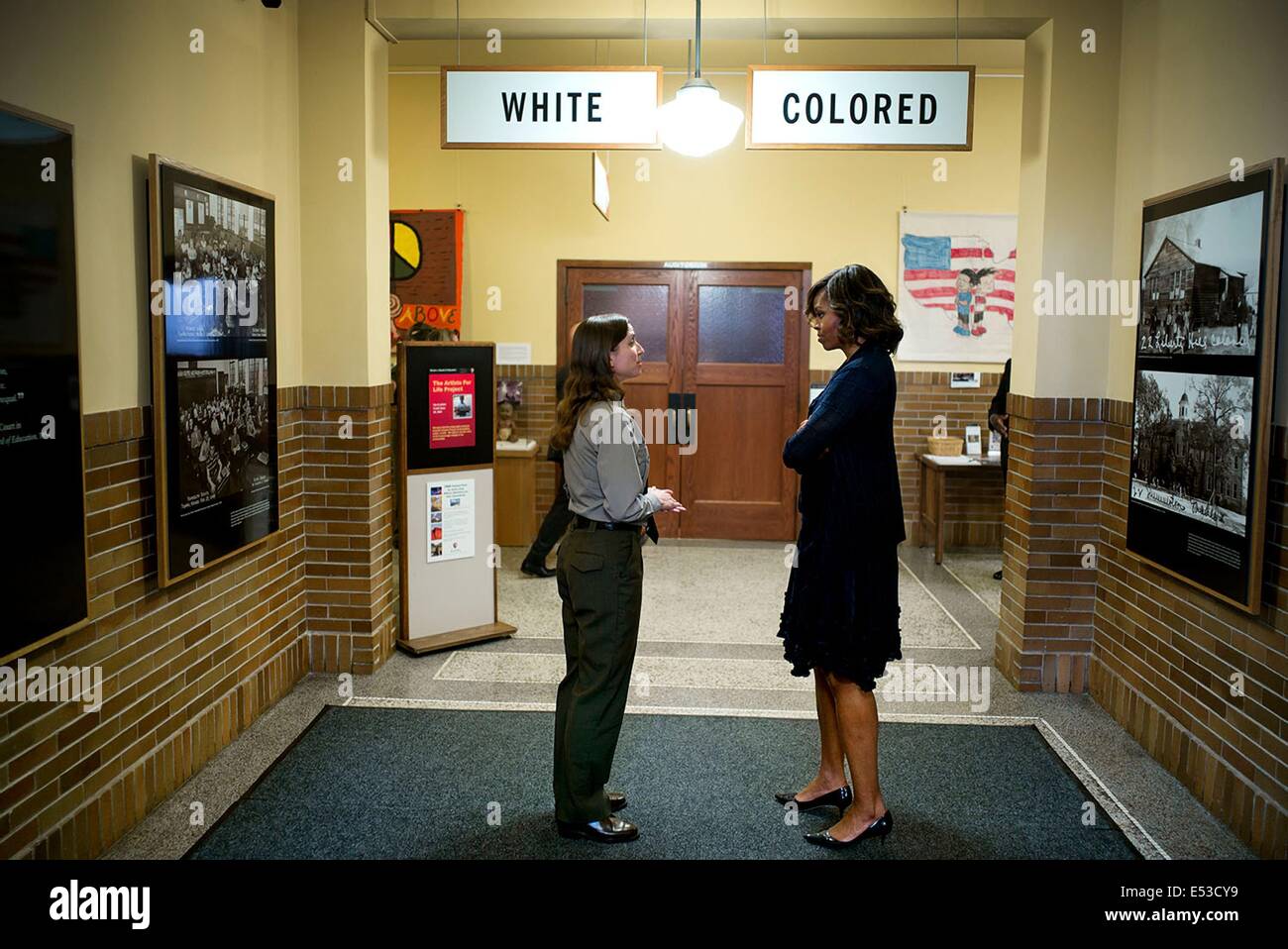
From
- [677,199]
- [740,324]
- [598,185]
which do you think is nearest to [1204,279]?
[598,185]

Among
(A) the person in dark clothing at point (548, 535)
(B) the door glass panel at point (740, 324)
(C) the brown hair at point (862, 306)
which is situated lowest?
(A) the person in dark clothing at point (548, 535)

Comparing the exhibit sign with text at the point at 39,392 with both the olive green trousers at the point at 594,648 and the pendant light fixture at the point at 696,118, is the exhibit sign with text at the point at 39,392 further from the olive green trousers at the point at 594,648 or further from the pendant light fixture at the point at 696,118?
the pendant light fixture at the point at 696,118

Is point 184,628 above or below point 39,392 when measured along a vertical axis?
below

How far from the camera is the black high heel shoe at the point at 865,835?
3.34 metres

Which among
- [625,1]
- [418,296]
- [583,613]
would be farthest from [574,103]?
[418,296]

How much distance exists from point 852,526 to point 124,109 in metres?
2.63

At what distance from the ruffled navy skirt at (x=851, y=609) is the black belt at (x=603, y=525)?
0.58 meters

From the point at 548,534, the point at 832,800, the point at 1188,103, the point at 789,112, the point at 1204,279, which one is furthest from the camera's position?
the point at 548,534

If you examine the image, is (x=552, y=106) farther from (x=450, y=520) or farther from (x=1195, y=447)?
(x=1195, y=447)

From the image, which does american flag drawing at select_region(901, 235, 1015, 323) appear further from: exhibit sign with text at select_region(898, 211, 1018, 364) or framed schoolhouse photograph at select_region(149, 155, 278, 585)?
framed schoolhouse photograph at select_region(149, 155, 278, 585)

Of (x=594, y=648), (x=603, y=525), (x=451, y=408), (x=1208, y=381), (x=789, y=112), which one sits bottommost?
(x=594, y=648)

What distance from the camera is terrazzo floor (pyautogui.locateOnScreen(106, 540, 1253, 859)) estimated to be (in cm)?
362

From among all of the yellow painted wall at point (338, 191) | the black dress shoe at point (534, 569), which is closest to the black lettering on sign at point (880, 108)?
the yellow painted wall at point (338, 191)

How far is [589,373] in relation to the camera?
129 inches
